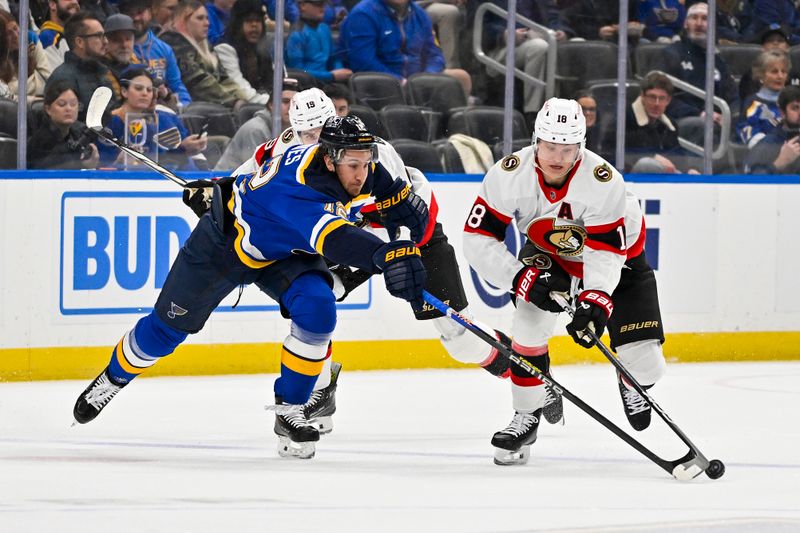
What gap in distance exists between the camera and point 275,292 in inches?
187

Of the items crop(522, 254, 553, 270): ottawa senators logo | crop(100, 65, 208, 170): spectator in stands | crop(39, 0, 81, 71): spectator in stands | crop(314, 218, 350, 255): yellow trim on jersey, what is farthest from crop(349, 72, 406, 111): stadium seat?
crop(314, 218, 350, 255): yellow trim on jersey

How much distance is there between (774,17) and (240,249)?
13.4ft

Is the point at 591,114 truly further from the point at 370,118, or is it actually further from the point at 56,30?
the point at 56,30

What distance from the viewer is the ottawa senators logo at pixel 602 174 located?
15.2 ft

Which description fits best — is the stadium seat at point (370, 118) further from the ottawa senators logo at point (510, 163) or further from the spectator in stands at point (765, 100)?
the ottawa senators logo at point (510, 163)

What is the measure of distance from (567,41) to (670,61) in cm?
55

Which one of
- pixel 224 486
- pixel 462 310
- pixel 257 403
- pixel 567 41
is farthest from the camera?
pixel 567 41

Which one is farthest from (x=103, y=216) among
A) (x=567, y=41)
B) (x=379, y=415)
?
(x=567, y=41)

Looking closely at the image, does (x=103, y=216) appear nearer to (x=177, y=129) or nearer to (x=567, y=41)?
(x=177, y=129)

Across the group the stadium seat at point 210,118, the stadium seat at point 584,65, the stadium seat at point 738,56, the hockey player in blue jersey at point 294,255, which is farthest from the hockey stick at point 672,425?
the stadium seat at point 738,56

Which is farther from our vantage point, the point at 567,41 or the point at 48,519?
the point at 567,41

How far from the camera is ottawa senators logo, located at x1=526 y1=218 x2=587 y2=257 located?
15.4 feet

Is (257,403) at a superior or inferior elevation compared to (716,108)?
inferior

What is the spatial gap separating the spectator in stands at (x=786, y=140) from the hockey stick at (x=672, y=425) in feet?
10.0
